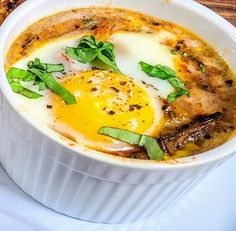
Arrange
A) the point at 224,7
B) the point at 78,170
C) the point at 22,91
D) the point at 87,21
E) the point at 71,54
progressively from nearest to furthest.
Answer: the point at 78,170, the point at 22,91, the point at 71,54, the point at 87,21, the point at 224,7

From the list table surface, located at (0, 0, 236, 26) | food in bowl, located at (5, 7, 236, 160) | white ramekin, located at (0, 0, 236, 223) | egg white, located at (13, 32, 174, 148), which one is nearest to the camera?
white ramekin, located at (0, 0, 236, 223)

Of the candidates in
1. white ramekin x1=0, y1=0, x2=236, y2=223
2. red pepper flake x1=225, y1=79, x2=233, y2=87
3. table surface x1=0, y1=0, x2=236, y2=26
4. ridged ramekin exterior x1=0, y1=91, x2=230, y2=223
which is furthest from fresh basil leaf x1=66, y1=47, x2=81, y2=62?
table surface x1=0, y1=0, x2=236, y2=26

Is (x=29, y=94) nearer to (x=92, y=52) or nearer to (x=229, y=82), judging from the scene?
(x=92, y=52)

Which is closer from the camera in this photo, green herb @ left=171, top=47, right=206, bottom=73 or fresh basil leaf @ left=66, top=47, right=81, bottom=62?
fresh basil leaf @ left=66, top=47, right=81, bottom=62

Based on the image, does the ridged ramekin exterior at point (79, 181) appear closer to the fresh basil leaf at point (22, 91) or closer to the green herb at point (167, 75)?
the fresh basil leaf at point (22, 91)

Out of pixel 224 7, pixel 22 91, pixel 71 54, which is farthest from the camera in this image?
pixel 224 7

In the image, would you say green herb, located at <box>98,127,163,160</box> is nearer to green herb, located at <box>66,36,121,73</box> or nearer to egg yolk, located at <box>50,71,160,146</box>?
egg yolk, located at <box>50,71,160,146</box>

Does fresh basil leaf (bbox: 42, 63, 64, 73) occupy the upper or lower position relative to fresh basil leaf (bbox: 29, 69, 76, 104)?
lower

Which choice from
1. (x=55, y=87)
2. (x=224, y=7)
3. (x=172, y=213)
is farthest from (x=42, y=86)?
(x=224, y=7)
